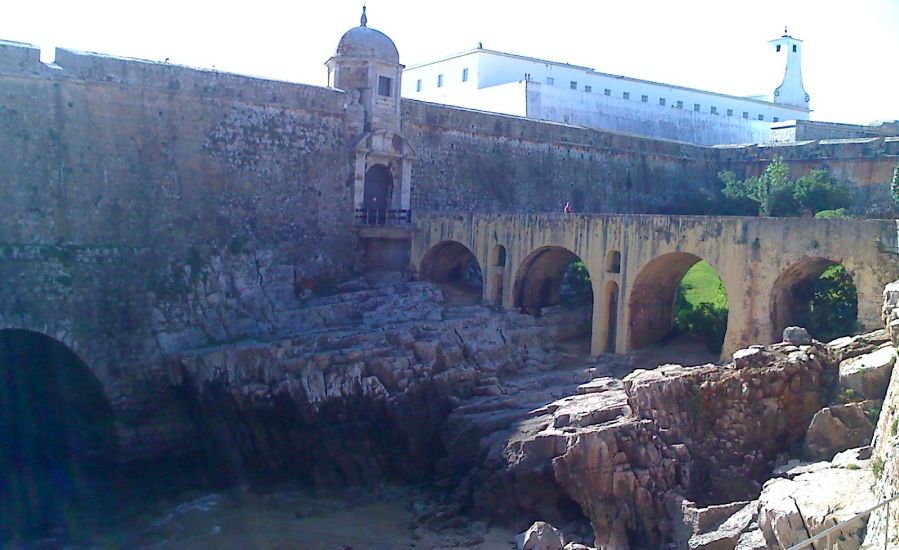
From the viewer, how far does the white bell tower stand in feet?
167

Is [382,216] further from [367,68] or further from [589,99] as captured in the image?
[589,99]

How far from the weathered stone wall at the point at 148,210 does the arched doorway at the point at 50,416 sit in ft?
2.44

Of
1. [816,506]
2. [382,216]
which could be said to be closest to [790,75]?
[382,216]

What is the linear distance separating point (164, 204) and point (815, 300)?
17319 millimetres

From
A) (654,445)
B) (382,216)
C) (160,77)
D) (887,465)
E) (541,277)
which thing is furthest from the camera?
(382,216)

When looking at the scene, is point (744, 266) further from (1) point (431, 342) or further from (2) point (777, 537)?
(2) point (777, 537)

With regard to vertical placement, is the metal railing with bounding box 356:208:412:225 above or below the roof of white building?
below

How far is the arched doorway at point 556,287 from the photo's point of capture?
26.8m

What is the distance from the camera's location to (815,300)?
22.3 m

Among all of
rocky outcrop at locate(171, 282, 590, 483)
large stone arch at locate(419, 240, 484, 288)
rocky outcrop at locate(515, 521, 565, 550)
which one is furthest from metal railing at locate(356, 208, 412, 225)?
rocky outcrop at locate(515, 521, 565, 550)

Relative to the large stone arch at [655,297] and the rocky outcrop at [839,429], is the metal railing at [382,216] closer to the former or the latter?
the large stone arch at [655,297]

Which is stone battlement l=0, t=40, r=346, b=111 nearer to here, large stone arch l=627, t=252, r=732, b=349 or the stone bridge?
the stone bridge

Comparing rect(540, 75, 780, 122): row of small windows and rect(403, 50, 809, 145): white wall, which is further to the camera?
rect(540, 75, 780, 122): row of small windows

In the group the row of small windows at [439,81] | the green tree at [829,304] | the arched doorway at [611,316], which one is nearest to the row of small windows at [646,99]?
the row of small windows at [439,81]
